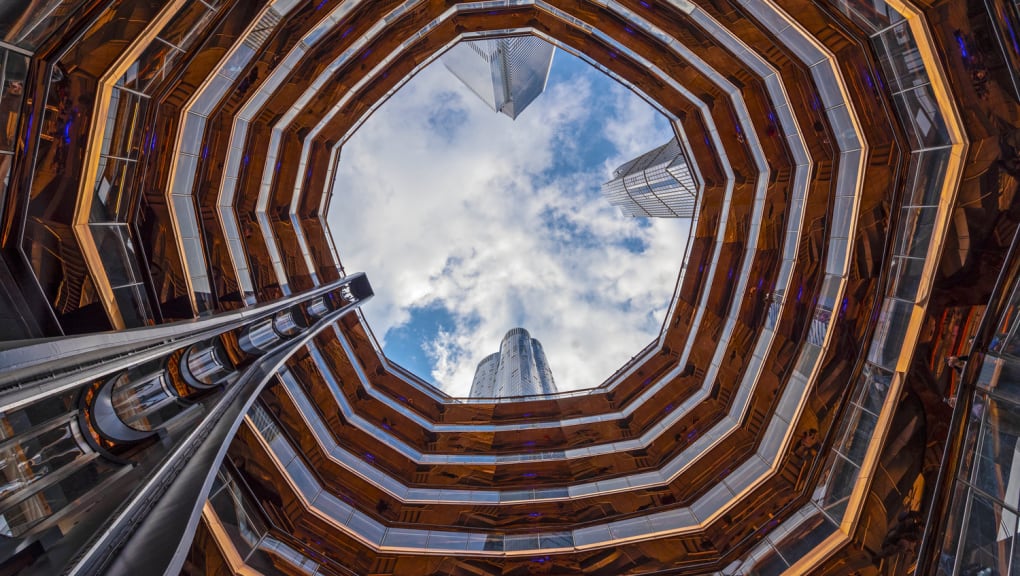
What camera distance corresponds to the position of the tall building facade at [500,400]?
7984mm

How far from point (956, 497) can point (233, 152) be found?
2321cm

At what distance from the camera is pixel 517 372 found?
121375mm

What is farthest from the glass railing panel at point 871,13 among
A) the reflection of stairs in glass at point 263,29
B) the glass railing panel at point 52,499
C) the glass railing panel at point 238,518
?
the glass railing panel at point 238,518

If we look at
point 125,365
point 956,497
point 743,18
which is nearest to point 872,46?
point 743,18

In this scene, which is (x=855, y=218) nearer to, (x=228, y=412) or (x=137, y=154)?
(x=228, y=412)

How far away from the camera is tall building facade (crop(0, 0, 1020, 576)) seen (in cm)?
798

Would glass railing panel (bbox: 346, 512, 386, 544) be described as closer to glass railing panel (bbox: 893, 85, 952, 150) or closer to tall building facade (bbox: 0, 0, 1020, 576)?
tall building facade (bbox: 0, 0, 1020, 576)

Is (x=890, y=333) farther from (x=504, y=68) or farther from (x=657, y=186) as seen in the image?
(x=504, y=68)

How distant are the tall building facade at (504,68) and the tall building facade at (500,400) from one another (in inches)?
2973

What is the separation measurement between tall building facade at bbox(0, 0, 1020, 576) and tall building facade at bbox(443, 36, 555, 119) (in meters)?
75.5

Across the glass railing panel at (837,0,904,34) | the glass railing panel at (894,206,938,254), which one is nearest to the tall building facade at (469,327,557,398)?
the glass railing panel at (894,206,938,254)

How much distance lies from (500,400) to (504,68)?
96.1 metres

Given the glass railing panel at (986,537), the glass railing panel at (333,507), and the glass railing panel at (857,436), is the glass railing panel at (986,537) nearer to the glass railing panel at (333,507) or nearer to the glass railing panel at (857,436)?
the glass railing panel at (857,436)

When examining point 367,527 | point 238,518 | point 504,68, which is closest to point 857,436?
point 367,527
